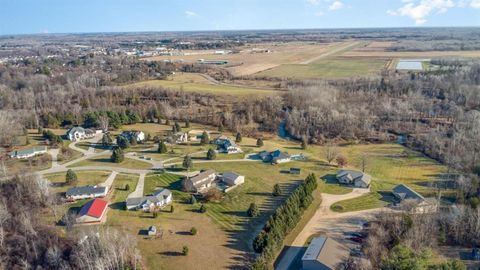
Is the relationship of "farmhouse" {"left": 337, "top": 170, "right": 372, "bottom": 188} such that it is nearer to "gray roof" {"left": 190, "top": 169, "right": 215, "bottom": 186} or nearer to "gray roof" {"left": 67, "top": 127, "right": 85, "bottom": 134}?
"gray roof" {"left": 190, "top": 169, "right": 215, "bottom": 186}

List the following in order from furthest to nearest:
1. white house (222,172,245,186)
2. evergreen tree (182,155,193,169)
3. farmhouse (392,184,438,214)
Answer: evergreen tree (182,155,193,169)
white house (222,172,245,186)
farmhouse (392,184,438,214)

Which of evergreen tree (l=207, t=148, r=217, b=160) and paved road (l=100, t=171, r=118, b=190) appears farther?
evergreen tree (l=207, t=148, r=217, b=160)

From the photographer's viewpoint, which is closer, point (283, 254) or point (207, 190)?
point (283, 254)

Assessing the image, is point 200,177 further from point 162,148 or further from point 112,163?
point 112,163

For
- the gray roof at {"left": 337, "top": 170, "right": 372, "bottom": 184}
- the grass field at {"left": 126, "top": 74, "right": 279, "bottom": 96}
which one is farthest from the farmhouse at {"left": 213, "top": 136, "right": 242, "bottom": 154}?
the grass field at {"left": 126, "top": 74, "right": 279, "bottom": 96}

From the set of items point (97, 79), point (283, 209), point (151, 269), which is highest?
point (97, 79)

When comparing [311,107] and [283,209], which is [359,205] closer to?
[283,209]

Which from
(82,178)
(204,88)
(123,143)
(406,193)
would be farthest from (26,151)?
(406,193)

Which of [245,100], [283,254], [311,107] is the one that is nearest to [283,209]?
[283,254]
